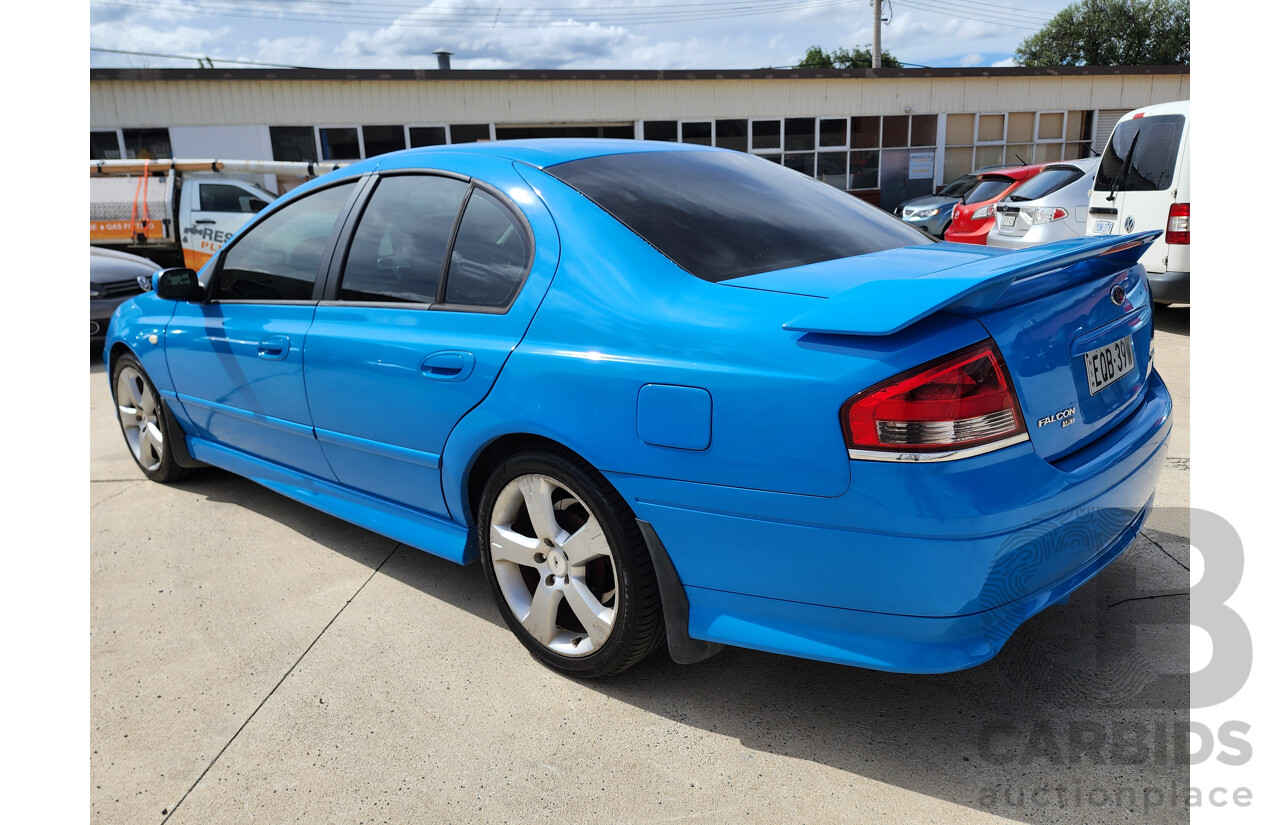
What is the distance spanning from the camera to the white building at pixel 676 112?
1817 cm

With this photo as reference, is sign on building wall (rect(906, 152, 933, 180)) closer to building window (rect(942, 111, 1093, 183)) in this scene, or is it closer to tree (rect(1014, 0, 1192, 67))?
building window (rect(942, 111, 1093, 183))

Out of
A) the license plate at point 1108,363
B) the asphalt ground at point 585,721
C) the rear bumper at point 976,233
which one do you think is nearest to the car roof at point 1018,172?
the rear bumper at point 976,233

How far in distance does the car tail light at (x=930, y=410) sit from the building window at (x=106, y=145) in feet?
67.4

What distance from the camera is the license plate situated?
2.11 metres

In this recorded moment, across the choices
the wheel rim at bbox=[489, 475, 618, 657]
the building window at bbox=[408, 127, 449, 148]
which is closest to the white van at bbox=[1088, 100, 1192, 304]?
the wheel rim at bbox=[489, 475, 618, 657]

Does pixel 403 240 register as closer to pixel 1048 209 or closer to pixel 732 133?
pixel 1048 209

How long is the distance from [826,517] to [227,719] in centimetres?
181

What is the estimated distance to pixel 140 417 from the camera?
178 inches

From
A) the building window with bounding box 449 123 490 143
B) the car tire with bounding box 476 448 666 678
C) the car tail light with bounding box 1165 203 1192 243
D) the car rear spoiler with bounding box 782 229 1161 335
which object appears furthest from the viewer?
the building window with bounding box 449 123 490 143

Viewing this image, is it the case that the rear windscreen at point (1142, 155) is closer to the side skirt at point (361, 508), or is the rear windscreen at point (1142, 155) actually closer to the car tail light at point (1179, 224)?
the car tail light at point (1179, 224)

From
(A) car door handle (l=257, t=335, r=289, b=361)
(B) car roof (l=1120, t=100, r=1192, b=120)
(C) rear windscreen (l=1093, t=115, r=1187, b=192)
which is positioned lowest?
(A) car door handle (l=257, t=335, r=289, b=361)

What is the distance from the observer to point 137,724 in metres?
2.49

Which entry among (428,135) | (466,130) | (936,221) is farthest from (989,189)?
(428,135)

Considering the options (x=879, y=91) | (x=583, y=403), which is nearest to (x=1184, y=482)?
(x=583, y=403)
